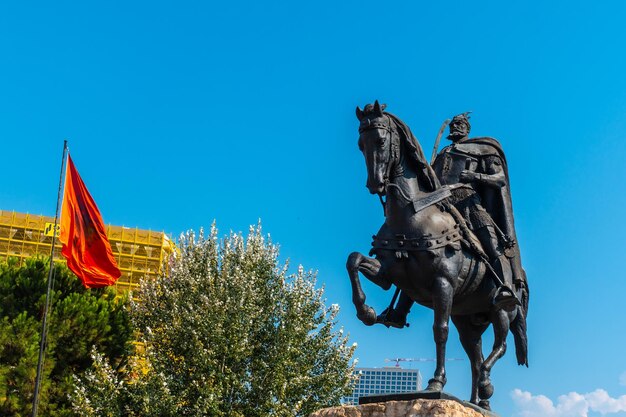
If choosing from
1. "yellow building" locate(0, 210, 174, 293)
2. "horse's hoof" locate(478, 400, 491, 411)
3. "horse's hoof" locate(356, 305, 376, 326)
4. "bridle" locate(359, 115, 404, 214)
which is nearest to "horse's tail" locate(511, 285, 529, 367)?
"horse's hoof" locate(478, 400, 491, 411)

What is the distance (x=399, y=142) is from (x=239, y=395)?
17656 mm

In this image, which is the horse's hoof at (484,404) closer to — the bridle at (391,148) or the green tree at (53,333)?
the bridle at (391,148)

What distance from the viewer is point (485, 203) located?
11688mm

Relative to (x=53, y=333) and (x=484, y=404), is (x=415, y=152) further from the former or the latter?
(x=53, y=333)

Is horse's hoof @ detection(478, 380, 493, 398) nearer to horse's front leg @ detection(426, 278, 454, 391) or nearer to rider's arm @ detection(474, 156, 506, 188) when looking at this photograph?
horse's front leg @ detection(426, 278, 454, 391)

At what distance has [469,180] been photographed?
1148 centimetres

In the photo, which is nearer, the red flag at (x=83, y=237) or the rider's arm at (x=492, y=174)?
the rider's arm at (x=492, y=174)

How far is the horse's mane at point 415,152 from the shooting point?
34.6 feet

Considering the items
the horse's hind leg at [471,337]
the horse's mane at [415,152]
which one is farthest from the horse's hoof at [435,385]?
the horse's mane at [415,152]

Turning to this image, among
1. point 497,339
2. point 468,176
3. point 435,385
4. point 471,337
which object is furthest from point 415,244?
point 471,337

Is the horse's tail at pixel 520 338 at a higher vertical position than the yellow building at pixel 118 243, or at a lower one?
lower

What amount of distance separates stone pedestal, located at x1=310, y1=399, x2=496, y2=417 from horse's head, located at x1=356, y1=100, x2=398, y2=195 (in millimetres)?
2459

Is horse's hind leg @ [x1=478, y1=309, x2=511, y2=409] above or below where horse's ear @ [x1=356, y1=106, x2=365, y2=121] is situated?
below

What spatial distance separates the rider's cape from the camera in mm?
11514
